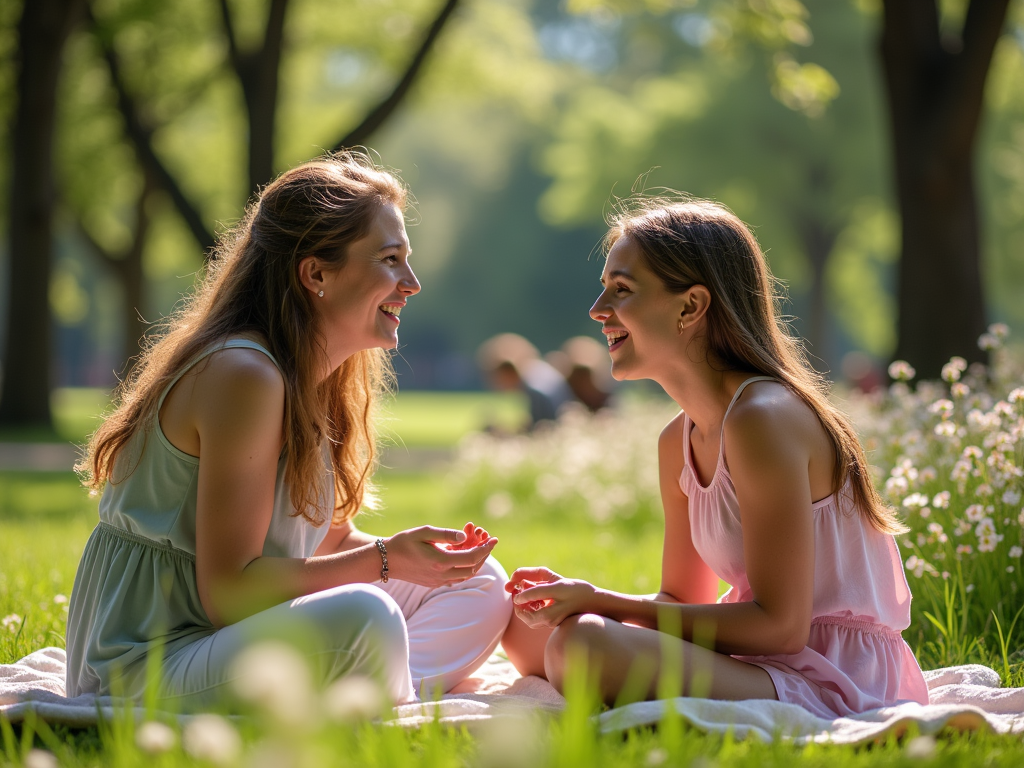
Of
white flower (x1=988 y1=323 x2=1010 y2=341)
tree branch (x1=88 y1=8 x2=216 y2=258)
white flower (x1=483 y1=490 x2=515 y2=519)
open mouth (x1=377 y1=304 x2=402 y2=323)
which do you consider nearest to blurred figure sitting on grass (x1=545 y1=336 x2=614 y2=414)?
white flower (x1=483 y1=490 x2=515 y2=519)

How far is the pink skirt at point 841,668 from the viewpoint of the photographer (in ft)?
9.36

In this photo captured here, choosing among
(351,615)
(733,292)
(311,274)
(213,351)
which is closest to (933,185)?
(733,292)

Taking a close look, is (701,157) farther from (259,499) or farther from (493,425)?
(259,499)

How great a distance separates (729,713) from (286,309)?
162cm

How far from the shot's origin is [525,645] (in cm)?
Answer: 343

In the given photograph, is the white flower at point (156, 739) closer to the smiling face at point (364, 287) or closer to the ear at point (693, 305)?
the smiling face at point (364, 287)

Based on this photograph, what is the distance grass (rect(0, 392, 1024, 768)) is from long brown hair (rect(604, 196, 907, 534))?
2.63 feet

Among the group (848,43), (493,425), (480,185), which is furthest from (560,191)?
(480,185)

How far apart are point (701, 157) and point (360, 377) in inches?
996

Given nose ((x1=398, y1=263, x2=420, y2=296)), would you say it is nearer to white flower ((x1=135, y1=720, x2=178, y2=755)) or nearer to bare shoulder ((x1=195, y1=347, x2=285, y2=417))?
bare shoulder ((x1=195, y1=347, x2=285, y2=417))

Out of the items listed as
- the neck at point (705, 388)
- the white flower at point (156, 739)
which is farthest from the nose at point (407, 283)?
the white flower at point (156, 739)

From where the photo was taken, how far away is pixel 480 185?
57.8 meters

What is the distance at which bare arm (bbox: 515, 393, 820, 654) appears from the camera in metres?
2.69

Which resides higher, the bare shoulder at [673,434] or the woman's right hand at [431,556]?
the bare shoulder at [673,434]
